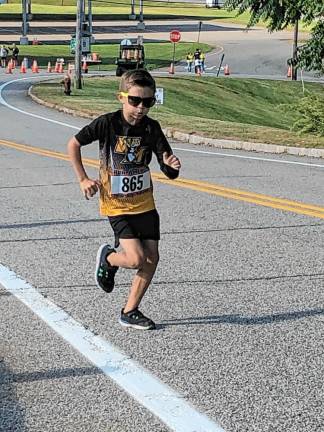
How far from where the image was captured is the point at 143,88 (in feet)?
19.0

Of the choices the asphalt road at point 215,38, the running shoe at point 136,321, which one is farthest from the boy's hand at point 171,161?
the asphalt road at point 215,38

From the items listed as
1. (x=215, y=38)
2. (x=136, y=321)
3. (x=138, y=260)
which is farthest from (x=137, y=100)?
(x=215, y=38)

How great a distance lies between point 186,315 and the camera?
6.32m

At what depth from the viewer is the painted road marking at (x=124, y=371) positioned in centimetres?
448

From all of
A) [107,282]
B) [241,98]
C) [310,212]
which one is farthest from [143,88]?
[241,98]

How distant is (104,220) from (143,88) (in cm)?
430

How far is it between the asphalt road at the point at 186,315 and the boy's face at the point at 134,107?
1.36m

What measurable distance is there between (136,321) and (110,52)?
64.2 metres

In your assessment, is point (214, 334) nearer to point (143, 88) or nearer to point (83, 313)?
point (83, 313)

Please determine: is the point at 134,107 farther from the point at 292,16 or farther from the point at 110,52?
the point at 110,52

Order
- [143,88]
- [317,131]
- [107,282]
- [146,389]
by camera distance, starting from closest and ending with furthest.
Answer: [146,389] < [143,88] < [107,282] < [317,131]

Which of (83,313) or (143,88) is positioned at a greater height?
(143,88)

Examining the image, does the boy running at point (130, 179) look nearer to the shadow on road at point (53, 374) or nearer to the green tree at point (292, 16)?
the shadow on road at point (53, 374)

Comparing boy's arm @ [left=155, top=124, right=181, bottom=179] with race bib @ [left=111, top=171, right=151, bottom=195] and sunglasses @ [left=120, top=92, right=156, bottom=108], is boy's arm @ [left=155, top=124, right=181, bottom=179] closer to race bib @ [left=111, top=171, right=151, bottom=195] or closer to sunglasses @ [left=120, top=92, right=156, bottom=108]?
race bib @ [left=111, top=171, right=151, bottom=195]
